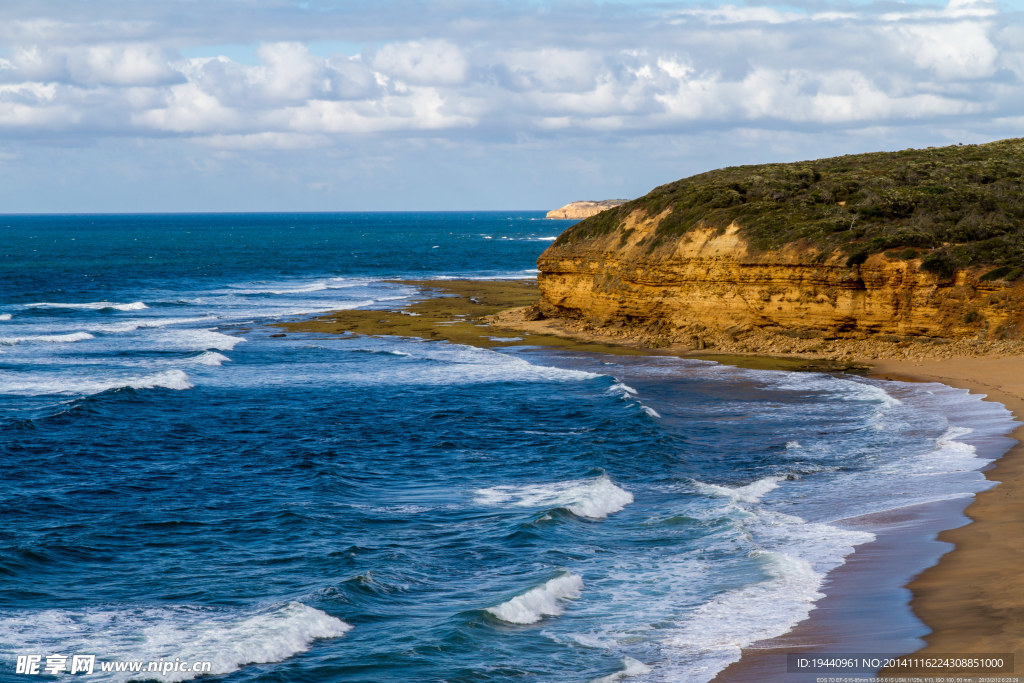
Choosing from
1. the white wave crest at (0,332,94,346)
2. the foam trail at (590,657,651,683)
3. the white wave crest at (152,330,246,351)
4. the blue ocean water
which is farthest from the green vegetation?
the foam trail at (590,657,651,683)

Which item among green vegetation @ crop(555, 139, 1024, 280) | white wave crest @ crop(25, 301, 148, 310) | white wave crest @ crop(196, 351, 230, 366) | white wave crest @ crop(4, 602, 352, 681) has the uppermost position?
green vegetation @ crop(555, 139, 1024, 280)

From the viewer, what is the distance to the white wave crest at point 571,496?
19.9 meters

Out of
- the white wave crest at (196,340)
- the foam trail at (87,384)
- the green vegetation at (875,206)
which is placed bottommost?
the foam trail at (87,384)

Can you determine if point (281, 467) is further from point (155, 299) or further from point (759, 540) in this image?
point (155, 299)

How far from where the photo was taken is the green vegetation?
36.8m

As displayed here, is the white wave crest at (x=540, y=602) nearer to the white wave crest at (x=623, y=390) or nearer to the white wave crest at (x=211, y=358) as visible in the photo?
the white wave crest at (x=623, y=390)

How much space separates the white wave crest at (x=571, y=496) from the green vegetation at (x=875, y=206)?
1972 centimetres

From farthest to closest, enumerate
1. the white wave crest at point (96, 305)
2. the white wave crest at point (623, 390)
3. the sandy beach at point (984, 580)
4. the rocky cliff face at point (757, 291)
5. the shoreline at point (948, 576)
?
the white wave crest at point (96, 305) < the rocky cliff face at point (757, 291) < the white wave crest at point (623, 390) < the shoreline at point (948, 576) < the sandy beach at point (984, 580)

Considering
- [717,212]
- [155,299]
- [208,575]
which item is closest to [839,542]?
[208,575]

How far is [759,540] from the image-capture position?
58.2ft

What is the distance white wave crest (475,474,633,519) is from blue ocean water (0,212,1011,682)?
0.27 feet

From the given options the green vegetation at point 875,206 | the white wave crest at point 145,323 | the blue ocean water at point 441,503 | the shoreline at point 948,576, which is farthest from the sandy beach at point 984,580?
the white wave crest at point 145,323

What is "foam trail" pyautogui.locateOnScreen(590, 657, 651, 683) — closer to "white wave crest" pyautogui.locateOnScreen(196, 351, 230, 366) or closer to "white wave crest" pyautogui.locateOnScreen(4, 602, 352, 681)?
"white wave crest" pyautogui.locateOnScreen(4, 602, 352, 681)

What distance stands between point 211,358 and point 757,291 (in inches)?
913
